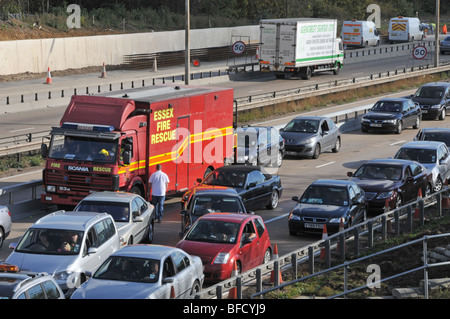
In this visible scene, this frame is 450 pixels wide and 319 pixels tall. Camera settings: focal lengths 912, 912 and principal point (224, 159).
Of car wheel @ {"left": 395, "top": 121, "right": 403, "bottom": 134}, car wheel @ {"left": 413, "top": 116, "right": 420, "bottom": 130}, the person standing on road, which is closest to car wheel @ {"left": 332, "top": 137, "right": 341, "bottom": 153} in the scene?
car wheel @ {"left": 395, "top": 121, "right": 403, "bottom": 134}

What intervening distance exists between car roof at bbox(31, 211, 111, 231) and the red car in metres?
1.77

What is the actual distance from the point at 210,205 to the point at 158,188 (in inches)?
93.1

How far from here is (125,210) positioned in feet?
65.2

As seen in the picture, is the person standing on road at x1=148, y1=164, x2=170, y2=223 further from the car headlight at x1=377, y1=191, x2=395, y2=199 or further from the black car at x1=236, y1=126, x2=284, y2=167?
the black car at x1=236, y1=126, x2=284, y2=167

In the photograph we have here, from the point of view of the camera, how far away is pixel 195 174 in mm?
26328

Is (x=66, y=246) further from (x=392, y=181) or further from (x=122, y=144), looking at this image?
(x=392, y=181)

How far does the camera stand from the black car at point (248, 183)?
940 inches

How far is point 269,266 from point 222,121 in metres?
11.6

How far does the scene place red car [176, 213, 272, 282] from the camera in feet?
56.2

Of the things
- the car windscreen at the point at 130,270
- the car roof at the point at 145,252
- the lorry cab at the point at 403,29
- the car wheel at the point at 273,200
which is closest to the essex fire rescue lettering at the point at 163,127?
the car wheel at the point at 273,200

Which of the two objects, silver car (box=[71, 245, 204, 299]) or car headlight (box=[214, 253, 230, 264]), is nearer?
silver car (box=[71, 245, 204, 299])

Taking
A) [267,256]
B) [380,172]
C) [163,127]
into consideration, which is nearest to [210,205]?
[267,256]

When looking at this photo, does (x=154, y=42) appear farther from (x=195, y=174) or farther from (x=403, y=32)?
(x=195, y=174)

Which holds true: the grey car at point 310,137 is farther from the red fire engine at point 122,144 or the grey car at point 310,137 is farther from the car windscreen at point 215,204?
the car windscreen at point 215,204
